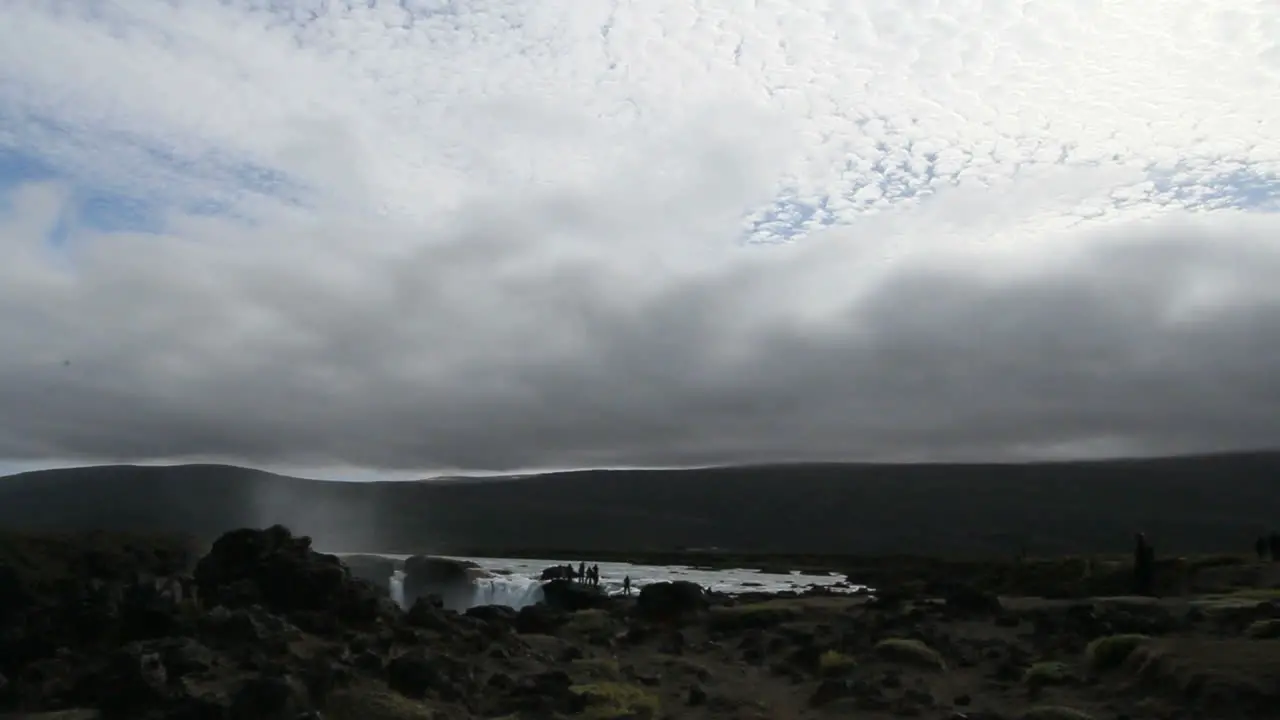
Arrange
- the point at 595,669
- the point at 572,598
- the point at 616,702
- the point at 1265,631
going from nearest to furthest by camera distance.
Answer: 1. the point at 616,702
2. the point at 1265,631
3. the point at 595,669
4. the point at 572,598

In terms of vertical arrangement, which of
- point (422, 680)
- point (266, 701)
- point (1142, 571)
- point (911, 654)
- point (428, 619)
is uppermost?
point (1142, 571)

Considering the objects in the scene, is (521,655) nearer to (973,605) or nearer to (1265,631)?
(1265,631)

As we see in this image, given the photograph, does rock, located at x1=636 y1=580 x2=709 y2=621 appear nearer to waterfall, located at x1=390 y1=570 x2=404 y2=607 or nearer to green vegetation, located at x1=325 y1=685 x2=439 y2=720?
green vegetation, located at x1=325 y1=685 x2=439 y2=720

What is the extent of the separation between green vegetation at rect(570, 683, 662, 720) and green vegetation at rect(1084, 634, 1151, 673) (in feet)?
26.5

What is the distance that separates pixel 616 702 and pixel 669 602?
16802mm

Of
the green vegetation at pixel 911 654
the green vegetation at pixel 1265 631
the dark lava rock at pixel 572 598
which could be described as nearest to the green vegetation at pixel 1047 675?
the green vegetation at pixel 911 654

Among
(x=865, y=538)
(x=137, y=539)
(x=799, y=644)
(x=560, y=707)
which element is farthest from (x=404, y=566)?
(x=865, y=538)

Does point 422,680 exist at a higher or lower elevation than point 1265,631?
lower

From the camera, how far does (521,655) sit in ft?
69.4

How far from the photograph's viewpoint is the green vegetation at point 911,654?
21.7 metres

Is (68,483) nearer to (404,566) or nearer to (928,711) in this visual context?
(404,566)

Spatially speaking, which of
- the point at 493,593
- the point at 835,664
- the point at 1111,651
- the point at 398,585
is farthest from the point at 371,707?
the point at 398,585

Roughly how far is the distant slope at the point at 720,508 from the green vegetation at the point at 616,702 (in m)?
84.7

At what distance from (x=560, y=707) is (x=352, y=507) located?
13747 centimetres
